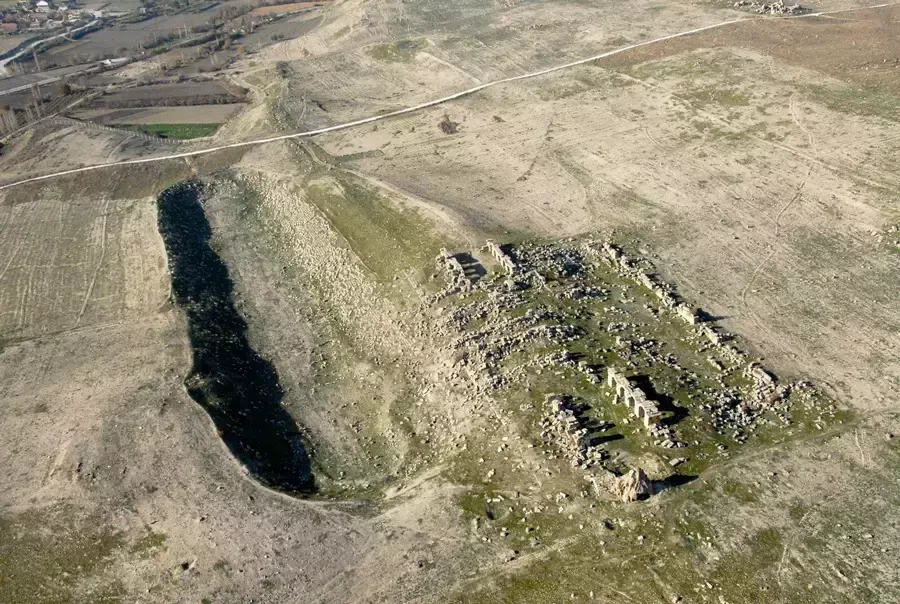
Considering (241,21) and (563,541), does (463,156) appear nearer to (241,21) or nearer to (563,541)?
(563,541)

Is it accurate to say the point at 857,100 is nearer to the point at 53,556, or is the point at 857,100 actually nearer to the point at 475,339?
the point at 475,339

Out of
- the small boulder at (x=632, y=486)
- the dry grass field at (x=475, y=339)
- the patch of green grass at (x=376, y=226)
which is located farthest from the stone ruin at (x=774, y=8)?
the small boulder at (x=632, y=486)

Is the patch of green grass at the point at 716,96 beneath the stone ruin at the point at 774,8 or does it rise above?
beneath

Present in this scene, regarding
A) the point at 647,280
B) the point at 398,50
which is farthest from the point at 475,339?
the point at 398,50

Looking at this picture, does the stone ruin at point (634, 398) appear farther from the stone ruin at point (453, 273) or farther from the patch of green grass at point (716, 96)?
the patch of green grass at point (716, 96)

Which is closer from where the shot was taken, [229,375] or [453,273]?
[229,375]

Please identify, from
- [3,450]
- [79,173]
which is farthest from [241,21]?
[3,450]
